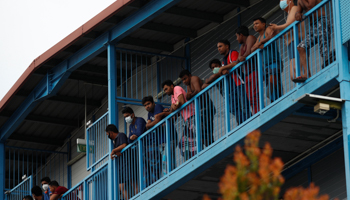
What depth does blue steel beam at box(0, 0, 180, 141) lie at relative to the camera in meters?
15.8

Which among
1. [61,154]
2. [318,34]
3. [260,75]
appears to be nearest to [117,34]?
[260,75]

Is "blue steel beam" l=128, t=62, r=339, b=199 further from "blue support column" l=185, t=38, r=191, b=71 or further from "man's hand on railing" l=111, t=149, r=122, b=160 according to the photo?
"blue support column" l=185, t=38, r=191, b=71

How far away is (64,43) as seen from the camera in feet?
57.5

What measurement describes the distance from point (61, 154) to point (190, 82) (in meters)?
10.3

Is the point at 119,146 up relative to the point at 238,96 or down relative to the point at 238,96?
up

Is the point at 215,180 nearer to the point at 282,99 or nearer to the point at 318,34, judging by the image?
the point at 282,99

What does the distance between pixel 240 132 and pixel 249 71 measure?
41.2 inches

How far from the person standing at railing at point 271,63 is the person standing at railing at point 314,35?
0.45m

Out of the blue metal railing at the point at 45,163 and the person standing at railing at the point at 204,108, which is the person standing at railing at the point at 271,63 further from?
the blue metal railing at the point at 45,163

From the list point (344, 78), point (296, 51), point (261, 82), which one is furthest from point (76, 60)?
point (344, 78)

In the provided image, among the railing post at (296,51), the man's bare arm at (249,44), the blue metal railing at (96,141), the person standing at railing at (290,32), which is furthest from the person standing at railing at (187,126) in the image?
the blue metal railing at (96,141)

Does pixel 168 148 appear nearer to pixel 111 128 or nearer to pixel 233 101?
pixel 233 101

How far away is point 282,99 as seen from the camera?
465 inches

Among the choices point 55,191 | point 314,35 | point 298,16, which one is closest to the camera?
point 314,35
